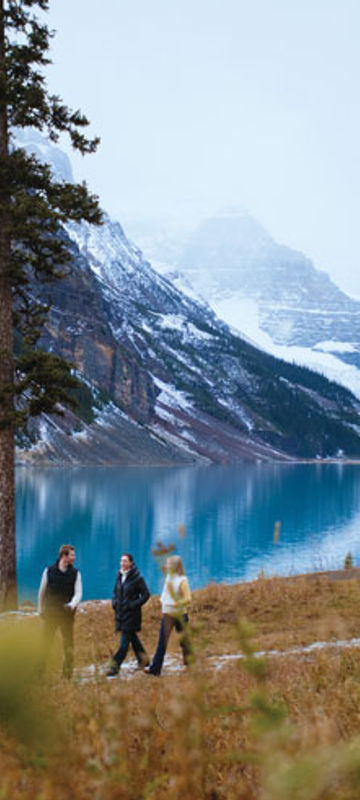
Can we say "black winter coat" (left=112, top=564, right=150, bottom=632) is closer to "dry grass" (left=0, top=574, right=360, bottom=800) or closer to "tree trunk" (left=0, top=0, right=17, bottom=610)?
"dry grass" (left=0, top=574, right=360, bottom=800)

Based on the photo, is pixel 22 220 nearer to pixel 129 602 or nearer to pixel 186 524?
pixel 129 602

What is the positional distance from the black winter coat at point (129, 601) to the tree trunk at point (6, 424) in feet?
15.7

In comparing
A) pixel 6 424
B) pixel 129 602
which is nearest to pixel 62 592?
pixel 129 602

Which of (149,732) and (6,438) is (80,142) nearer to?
(6,438)

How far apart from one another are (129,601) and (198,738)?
960cm

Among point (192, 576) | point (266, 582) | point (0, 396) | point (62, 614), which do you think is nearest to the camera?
point (62, 614)

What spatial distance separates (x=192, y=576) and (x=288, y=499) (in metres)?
61.7

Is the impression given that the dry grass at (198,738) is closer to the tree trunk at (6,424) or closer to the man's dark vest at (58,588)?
the man's dark vest at (58,588)

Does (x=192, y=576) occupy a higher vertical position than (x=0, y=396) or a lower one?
lower

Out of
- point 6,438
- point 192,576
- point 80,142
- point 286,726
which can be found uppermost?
point 80,142

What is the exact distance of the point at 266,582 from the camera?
2014cm

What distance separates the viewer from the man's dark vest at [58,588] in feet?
35.1

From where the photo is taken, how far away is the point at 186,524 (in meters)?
67.4

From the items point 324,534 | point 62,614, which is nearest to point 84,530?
point 324,534
